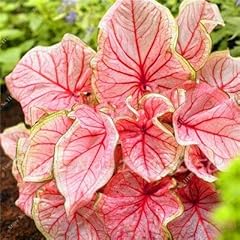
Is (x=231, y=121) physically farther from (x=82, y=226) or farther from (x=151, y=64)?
(x=82, y=226)

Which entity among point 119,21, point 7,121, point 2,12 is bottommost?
point 7,121

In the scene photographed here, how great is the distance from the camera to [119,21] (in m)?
1.40

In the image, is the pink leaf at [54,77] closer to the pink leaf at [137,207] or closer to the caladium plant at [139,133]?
the caladium plant at [139,133]

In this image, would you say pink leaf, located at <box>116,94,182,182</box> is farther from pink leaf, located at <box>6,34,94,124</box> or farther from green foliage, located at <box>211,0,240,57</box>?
green foliage, located at <box>211,0,240,57</box>

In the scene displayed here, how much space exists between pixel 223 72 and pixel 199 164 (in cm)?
25

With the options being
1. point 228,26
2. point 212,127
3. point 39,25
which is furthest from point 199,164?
point 39,25

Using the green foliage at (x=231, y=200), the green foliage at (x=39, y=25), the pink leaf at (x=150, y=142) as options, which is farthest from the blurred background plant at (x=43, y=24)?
the green foliage at (x=231, y=200)

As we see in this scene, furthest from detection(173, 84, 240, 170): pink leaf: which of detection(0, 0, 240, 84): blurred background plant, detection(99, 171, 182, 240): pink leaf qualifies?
detection(0, 0, 240, 84): blurred background plant

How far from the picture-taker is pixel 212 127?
1372 millimetres

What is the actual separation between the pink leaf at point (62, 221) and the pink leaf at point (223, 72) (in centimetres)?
38

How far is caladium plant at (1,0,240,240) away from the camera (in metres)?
1.35

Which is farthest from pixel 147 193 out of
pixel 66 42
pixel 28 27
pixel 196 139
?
pixel 28 27

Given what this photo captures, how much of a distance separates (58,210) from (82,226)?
0.06 metres

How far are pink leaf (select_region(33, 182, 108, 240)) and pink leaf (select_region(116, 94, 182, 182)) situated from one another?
169 millimetres
